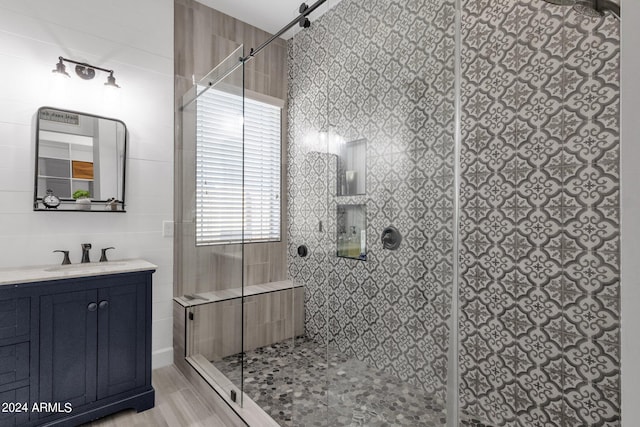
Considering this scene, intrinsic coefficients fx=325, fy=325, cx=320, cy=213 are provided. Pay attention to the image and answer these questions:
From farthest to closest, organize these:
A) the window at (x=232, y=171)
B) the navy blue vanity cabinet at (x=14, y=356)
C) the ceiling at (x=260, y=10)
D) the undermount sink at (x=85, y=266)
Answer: the ceiling at (x=260, y=10)
the window at (x=232, y=171)
the undermount sink at (x=85, y=266)
the navy blue vanity cabinet at (x=14, y=356)

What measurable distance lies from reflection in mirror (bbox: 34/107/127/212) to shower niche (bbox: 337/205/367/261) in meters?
1.66

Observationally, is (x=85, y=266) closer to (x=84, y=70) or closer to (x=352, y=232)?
(x=84, y=70)

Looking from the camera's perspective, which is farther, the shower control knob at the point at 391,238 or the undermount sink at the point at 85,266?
the undermount sink at the point at 85,266

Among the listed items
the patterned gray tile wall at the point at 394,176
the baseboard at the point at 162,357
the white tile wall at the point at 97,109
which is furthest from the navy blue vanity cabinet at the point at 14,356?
the patterned gray tile wall at the point at 394,176

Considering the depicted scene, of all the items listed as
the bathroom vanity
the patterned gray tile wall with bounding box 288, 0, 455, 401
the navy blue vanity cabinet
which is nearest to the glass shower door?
the bathroom vanity

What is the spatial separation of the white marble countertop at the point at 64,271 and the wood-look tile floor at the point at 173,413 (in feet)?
2.67

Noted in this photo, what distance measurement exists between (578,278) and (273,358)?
75.4 inches

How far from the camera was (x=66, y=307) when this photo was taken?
5.41 feet

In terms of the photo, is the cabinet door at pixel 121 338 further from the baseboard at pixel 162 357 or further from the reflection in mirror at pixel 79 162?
the reflection in mirror at pixel 79 162

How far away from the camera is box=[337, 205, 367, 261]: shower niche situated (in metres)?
1.30

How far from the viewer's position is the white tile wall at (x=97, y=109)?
6.21 feet

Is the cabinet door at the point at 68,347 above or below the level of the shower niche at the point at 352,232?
below

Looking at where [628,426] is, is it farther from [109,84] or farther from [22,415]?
[109,84]

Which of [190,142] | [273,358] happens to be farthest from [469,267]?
[190,142]
